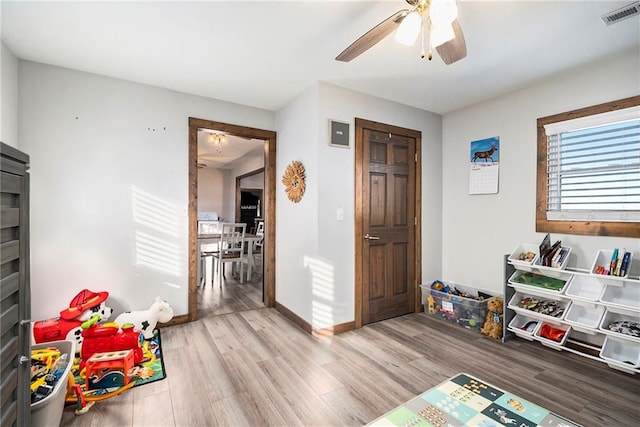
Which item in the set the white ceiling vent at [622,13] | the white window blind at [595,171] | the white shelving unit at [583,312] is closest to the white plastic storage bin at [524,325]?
the white shelving unit at [583,312]

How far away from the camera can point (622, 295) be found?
235 centimetres

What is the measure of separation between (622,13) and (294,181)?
9.29ft

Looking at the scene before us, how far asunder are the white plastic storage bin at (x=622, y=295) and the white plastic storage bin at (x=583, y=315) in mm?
114

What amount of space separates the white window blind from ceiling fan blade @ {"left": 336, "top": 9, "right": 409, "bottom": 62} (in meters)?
2.18

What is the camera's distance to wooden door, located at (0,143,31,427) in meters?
1.12

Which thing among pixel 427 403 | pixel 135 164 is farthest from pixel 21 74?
pixel 427 403

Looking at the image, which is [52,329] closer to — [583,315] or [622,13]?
[583,315]

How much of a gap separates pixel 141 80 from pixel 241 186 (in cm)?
599

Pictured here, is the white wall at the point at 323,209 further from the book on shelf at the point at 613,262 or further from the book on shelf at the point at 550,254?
the book on shelf at the point at 613,262

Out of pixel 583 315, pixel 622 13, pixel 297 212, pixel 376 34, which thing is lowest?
pixel 583 315

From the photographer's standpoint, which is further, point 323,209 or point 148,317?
point 323,209

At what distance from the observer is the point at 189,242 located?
326 cm

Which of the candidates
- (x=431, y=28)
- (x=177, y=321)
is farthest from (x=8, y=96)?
(x=431, y=28)

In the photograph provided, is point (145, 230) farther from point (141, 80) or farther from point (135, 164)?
point (141, 80)
